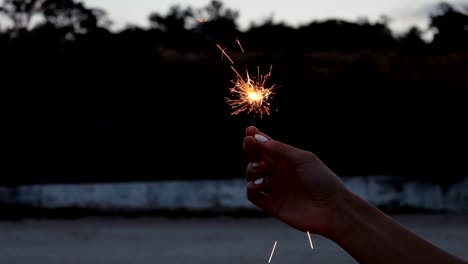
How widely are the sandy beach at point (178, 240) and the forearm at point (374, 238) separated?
438cm

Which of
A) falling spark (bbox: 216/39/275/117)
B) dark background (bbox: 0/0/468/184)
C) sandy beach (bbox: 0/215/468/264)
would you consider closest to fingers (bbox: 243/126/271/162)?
falling spark (bbox: 216/39/275/117)

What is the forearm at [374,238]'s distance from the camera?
2.13 m

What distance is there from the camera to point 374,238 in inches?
86.8

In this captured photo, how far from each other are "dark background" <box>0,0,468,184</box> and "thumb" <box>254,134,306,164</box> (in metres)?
8.63

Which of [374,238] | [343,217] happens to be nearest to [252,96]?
[343,217]

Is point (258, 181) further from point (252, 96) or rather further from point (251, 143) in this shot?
point (252, 96)

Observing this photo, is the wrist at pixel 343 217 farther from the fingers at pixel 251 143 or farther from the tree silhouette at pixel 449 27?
the tree silhouette at pixel 449 27

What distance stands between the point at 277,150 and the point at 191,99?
894 centimetres

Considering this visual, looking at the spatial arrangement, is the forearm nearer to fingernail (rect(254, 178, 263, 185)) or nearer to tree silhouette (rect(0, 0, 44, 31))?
fingernail (rect(254, 178, 263, 185))

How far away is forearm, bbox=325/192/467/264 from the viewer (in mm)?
2131

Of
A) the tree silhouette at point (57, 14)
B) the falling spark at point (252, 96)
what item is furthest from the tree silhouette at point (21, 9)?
the falling spark at point (252, 96)

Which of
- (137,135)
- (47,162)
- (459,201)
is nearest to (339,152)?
(459,201)

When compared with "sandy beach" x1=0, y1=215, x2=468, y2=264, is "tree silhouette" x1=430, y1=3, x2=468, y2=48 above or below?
above

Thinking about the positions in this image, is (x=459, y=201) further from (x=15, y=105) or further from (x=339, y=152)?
(x=15, y=105)
